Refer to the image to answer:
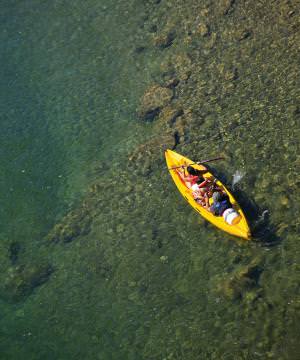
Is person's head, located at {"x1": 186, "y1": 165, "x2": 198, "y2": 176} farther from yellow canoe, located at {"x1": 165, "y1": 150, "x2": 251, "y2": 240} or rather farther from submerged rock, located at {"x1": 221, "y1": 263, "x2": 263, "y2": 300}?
submerged rock, located at {"x1": 221, "y1": 263, "x2": 263, "y2": 300}

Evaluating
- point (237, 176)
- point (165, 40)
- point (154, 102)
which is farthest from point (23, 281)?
point (165, 40)

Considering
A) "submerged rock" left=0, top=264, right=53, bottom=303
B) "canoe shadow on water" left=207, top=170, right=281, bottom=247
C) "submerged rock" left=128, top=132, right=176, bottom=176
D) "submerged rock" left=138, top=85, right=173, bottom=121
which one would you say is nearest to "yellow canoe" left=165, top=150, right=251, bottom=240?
"canoe shadow on water" left=207, top=170, right=281, bottom=247

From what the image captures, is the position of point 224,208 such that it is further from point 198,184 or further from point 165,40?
point 165,40

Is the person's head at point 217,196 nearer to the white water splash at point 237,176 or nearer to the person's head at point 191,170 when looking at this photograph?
the white water splash at point 237,176

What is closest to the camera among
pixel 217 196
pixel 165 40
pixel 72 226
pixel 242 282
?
pixel 242 282

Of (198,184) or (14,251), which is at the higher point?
(14,251)
